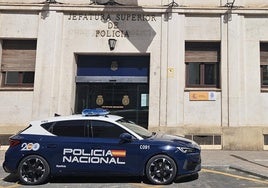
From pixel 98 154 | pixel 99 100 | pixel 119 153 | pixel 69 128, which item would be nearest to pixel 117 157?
pixel 119 153

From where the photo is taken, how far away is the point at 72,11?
14.0 metres

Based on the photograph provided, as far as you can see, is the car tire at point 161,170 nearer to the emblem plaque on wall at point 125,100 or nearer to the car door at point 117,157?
the car door at point 117,157

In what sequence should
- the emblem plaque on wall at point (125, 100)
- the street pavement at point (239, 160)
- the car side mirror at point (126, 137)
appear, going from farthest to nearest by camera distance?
the emblem plaque on wall at point (125, 100) < the street pavement at point (239, 160) < the car side mirror at point (126, 137)

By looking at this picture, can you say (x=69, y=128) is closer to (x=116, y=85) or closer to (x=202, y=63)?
(x=116, y=85)

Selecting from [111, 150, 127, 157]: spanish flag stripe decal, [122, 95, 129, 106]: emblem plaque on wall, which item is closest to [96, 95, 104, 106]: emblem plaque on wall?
[122, 95, 129, 106]: emblem plaque on wall

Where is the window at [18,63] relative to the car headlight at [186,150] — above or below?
above

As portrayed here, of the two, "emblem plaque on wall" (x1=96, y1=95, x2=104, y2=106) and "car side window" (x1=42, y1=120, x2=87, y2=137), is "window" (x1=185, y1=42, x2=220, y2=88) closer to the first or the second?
"emblem plaque on wall" (x1=96, y1=95, x2=104, y2=106)

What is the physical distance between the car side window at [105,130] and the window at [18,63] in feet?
21.5

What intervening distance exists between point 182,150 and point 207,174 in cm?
147

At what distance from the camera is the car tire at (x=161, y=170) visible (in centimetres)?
779

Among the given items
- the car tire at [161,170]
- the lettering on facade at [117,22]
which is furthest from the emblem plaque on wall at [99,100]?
the car tire at [161,170]

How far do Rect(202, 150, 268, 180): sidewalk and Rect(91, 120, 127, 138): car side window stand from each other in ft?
9.79

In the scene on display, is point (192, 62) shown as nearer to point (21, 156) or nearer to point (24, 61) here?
point (24, 61)

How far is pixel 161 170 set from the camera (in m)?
7.86
